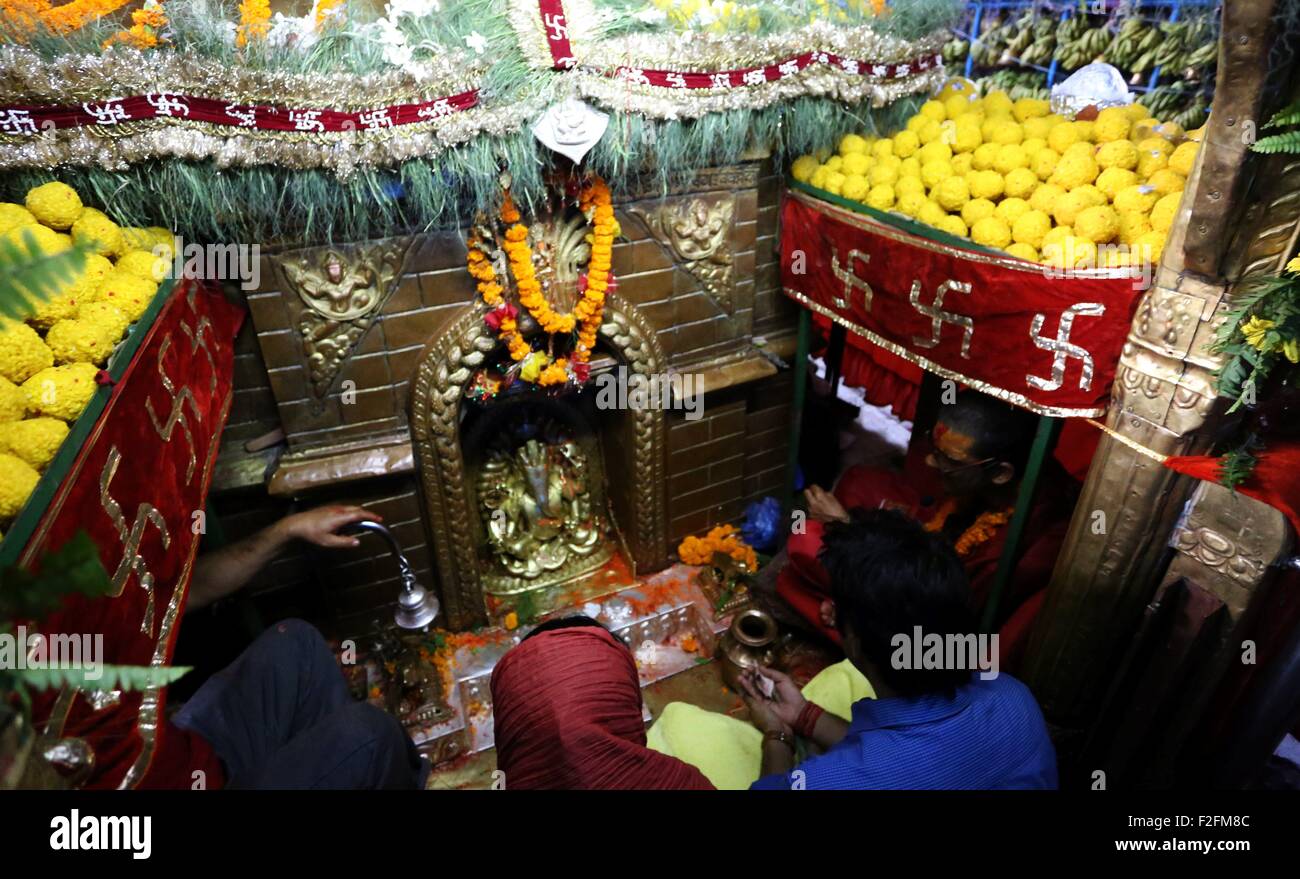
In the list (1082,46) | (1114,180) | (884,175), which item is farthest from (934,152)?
(1082,46)

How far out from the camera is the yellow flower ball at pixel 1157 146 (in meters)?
3.10

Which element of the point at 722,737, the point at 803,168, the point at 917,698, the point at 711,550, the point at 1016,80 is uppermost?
the point at 1016,80

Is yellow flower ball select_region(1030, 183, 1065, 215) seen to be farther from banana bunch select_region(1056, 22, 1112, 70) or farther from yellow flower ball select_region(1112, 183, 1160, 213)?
banana bunch select_region(1056, 22, 1112, 70)

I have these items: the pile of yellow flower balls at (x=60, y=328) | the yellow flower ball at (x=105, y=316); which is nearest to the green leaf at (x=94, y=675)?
the pile of yellow flower balls at (x=60, y=328)

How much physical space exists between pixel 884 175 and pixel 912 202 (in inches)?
11.6

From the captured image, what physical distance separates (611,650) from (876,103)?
132 inches

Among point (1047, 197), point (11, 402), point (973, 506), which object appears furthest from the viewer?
point (973, 506)

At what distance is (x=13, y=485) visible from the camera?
1640 mm

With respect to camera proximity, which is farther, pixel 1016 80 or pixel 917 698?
pixel 1016 80

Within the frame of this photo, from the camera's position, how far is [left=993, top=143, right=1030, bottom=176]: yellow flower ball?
132 inches

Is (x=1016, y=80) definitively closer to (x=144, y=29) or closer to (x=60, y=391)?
(x=144, y=29)

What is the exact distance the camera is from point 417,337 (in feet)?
12.0

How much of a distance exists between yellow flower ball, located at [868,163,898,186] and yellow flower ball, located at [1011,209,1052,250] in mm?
794

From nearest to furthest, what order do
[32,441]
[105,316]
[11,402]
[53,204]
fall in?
[32,441] < [11,402] < [105,316] < [53,204]
